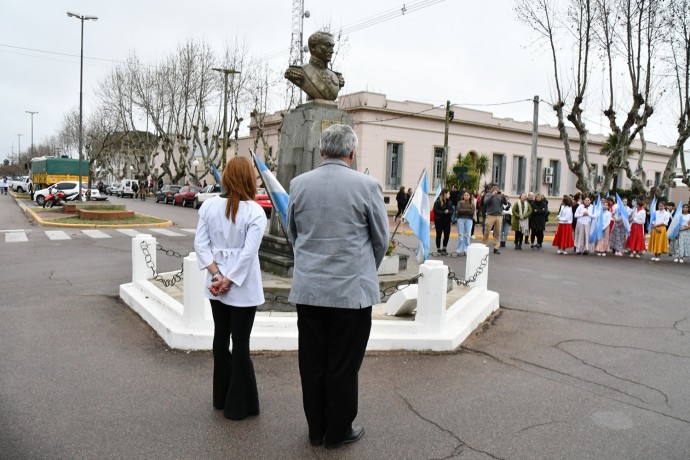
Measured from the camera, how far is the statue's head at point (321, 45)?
27.3 feet

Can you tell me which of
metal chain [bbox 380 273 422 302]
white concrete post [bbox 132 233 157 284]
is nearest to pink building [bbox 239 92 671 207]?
metal chain [bbox 380 273 422 302]

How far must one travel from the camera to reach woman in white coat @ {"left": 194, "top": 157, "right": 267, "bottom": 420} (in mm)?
3865

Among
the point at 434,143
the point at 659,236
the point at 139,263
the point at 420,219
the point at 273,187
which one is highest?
the point at 434,143

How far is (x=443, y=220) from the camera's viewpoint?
594 inches

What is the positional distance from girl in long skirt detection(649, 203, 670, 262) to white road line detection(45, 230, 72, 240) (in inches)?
641

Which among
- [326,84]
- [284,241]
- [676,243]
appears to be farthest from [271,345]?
[676,243]

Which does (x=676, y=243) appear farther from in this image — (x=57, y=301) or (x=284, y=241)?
(x=57, y=301)

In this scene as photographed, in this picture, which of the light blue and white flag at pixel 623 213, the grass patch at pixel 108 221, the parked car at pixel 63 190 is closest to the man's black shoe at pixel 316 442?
the light blue and white flag at pixel 623 213

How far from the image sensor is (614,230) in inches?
645

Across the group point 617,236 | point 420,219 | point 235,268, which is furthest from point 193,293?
point 617,236

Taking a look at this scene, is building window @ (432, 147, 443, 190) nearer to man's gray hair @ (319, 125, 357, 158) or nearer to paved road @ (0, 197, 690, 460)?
paved road @ (0, 197, 690, 460)

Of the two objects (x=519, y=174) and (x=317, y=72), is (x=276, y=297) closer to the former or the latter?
(x=317, y=72)

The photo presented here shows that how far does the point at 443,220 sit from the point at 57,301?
391 inches

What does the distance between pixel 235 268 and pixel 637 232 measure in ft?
49.3
